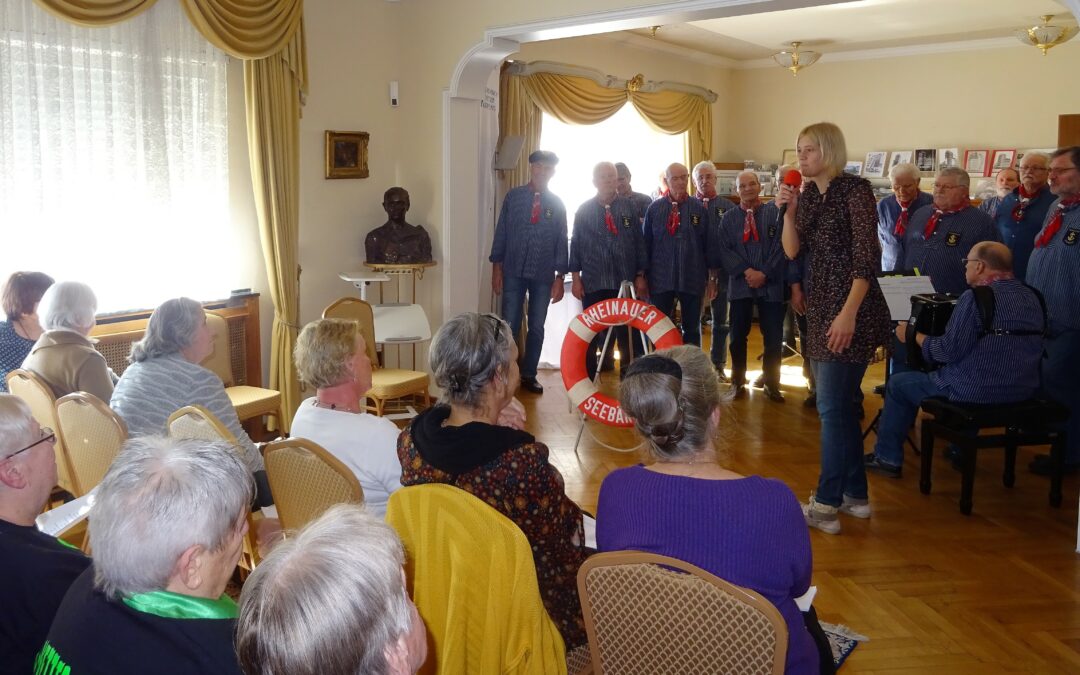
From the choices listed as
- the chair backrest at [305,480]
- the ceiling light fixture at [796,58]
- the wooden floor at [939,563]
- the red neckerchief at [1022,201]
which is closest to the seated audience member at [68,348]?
the chair backrest at [305,480]

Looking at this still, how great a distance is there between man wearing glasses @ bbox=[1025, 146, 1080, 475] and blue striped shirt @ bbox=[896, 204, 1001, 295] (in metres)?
0.54

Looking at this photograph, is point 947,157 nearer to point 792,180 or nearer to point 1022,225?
point 1022,225

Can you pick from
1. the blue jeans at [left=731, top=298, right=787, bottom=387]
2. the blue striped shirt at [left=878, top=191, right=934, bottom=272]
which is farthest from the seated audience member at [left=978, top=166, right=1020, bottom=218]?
the blue jeans at [left=731, top=298, right=787, bottom=387]

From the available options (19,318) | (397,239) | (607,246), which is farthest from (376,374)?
(19,318)

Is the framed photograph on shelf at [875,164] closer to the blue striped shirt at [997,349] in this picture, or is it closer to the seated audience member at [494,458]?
the blue striped shirt at [997,349]

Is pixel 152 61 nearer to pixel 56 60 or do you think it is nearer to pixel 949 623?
pixel 56 60

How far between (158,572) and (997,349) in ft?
12.5

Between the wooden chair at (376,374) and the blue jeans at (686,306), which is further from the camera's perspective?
the blue jeans at (686,306)

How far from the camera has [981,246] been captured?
A: 4.21 meters

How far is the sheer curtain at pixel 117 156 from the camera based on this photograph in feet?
14.2

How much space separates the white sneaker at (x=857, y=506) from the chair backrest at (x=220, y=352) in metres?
3.19

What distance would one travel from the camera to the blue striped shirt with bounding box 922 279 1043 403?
4121 millimetres

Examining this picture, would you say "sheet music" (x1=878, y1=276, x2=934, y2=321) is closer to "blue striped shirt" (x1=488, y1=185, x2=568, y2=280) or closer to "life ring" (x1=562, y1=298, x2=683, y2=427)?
"life ring" (x1=562, y1=298, x2=683, y2=427)

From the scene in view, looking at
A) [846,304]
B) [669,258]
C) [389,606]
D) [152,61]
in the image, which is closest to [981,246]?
[846,304]
